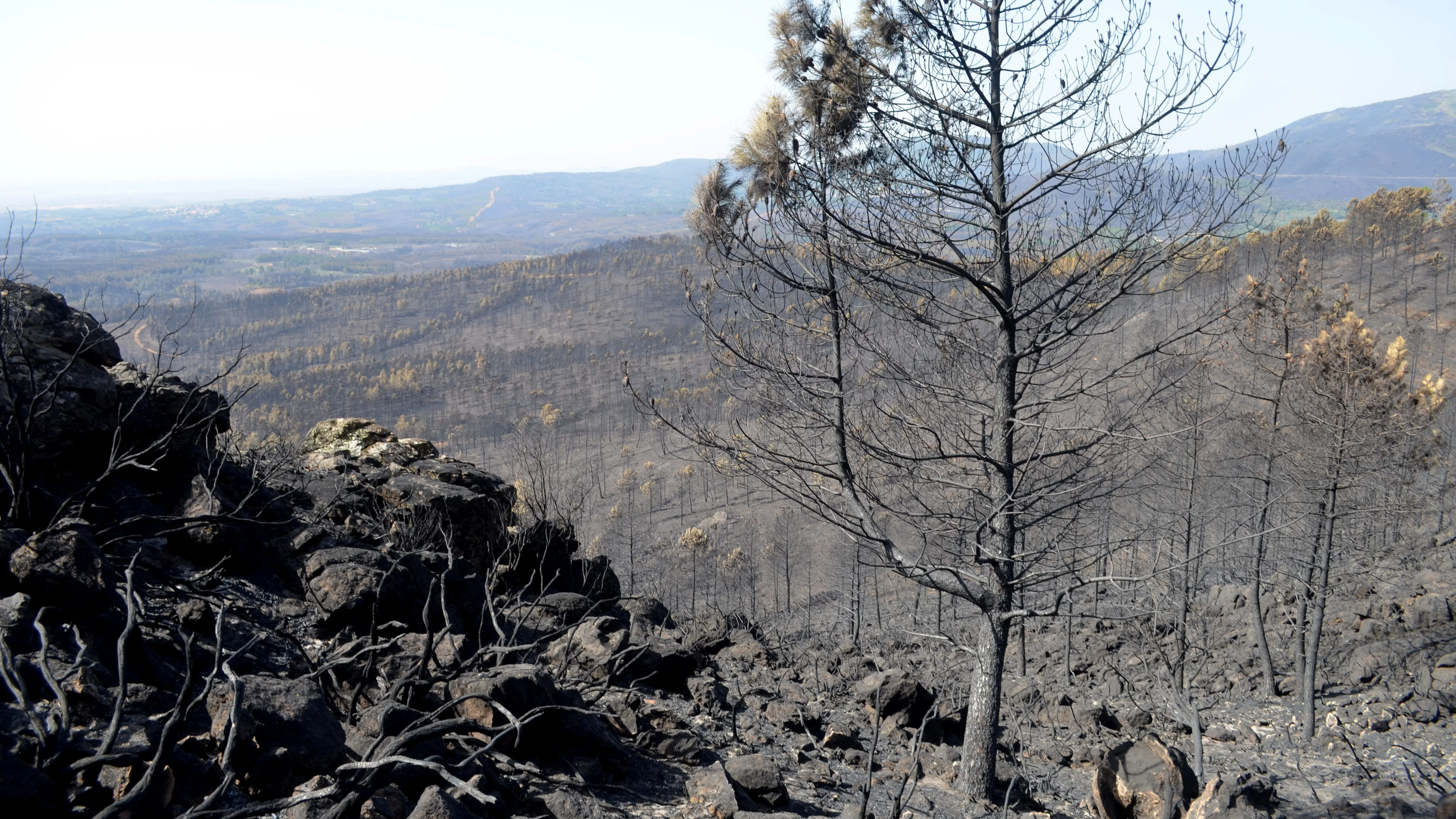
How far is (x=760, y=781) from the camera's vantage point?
5004 mm

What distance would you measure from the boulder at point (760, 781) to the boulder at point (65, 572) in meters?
3.76

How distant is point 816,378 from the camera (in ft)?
23.4

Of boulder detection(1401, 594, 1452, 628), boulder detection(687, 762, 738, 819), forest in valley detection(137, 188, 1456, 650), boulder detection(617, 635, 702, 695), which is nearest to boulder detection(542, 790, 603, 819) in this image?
boulder detection(687, 762, 738, 819)

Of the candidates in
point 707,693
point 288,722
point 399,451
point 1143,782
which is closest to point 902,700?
point 707,693

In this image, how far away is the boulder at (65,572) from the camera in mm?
3996

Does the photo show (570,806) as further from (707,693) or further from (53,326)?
(53,326)

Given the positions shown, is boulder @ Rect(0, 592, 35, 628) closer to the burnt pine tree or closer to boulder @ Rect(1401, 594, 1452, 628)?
the burnt pine tree

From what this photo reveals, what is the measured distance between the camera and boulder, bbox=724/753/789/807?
4980 millimetres

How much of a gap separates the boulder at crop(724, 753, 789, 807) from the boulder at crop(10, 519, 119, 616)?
3.76 m

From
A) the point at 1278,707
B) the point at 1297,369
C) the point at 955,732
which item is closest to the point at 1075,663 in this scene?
the point at 1278,707

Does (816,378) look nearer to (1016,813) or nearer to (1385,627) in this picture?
(1016,813)

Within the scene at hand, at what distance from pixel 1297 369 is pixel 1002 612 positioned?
37.8 feet

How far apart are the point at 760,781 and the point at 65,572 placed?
4.14m

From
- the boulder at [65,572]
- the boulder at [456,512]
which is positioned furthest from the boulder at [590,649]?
the boulder at [65,572]
